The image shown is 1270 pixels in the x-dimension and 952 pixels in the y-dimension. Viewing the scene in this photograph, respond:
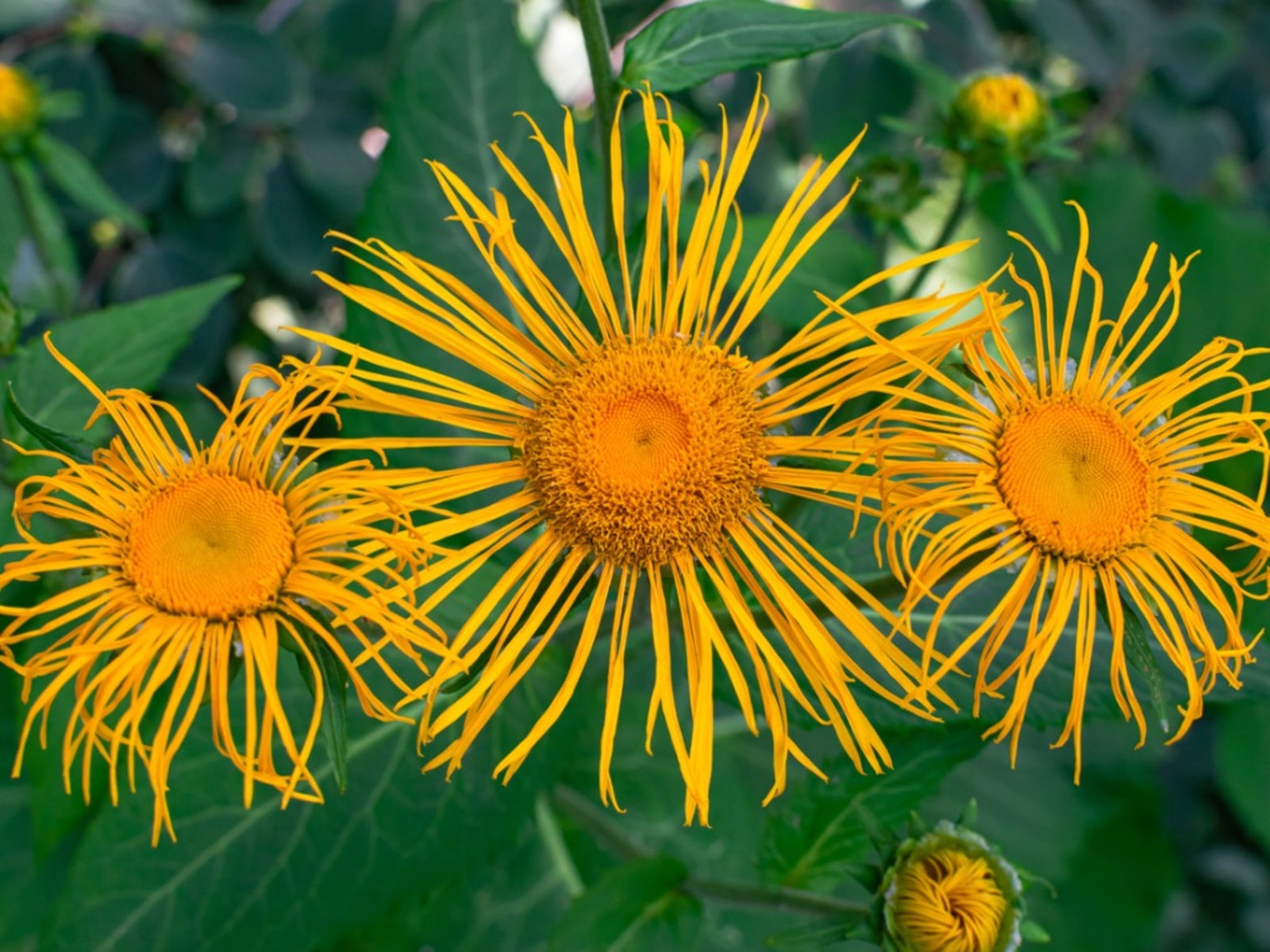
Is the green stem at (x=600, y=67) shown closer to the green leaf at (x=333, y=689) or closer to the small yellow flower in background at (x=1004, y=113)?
the green leaf at (x=333, y=689)

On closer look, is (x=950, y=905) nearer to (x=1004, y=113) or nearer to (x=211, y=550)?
(x=211, y=550)

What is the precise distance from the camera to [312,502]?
2.28ft

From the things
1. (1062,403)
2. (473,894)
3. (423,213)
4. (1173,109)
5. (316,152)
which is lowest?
(473,894)

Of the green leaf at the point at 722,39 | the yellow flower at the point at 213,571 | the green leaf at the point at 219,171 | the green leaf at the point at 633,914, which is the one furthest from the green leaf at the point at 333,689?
the green leaf at the point at 219,171

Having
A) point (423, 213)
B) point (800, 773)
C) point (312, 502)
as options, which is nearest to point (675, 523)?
point (312, 502)

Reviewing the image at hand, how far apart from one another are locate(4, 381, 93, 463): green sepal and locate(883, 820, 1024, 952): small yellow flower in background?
58 centimetres

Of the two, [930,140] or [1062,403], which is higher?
[930,140]

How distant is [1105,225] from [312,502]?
116 centimetres

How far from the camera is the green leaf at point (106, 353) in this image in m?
0.86

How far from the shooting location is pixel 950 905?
0.68 meters

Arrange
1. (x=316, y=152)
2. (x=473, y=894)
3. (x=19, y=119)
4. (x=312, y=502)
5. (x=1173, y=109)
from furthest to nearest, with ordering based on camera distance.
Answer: (x=1173, y=109) < (x=316, y=152) < (x=473, y=894) < (x=19, y=119) < (x=312, y=502)

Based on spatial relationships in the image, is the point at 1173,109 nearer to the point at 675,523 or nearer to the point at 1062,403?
the point at 1062,403

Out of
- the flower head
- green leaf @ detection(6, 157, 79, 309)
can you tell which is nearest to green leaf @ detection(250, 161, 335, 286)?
green leaf @ detection(6, 157, 79, 309)

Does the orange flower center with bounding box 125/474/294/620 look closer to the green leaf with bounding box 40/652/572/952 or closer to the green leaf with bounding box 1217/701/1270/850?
the green leaf with bounding box 40/652/572/952
